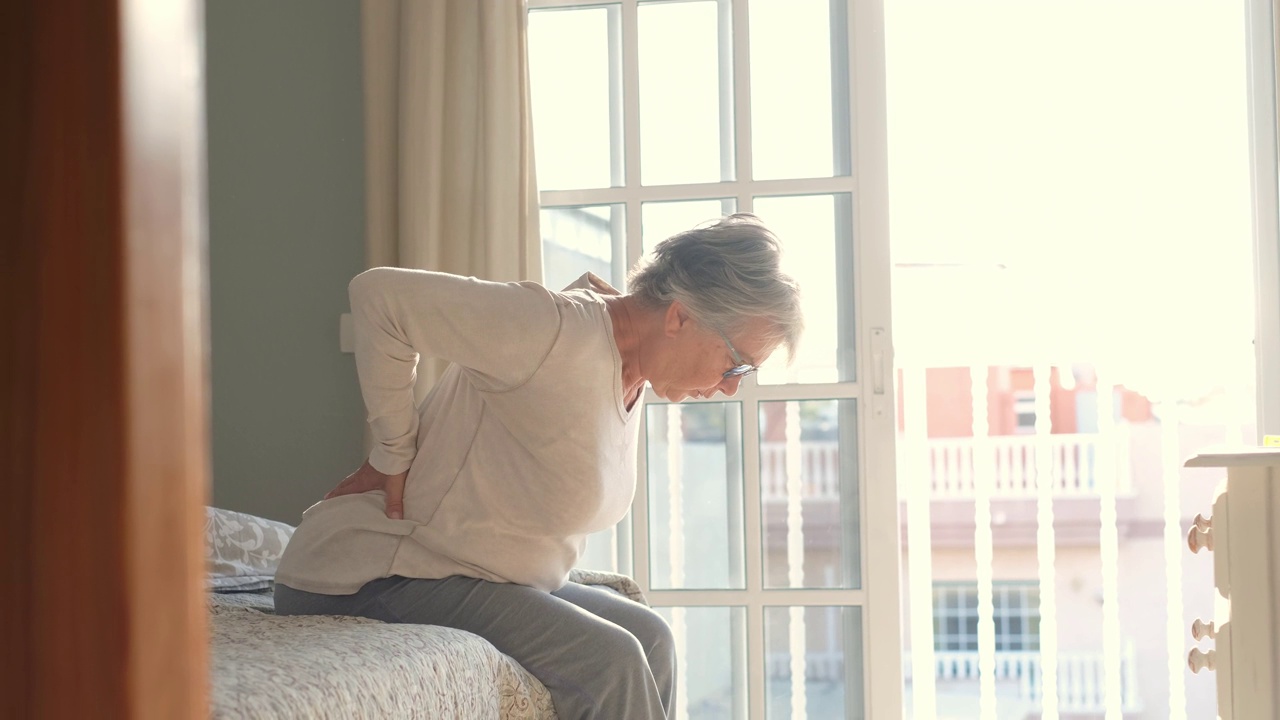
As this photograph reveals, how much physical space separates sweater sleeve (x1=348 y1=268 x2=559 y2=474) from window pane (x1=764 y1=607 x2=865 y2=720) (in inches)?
52.4

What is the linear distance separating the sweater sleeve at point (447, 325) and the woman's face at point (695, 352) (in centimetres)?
21

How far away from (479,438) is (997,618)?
8.40m

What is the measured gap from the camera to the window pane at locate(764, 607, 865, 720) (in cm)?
259

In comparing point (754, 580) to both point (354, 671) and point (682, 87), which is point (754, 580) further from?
point (354, 671)

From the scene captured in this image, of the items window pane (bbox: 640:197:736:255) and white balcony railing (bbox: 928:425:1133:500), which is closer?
window pane (bbox: 640:197:736:255)

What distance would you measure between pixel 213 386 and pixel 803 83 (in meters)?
1.74

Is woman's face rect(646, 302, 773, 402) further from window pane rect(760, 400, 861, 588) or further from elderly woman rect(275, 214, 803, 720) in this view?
window pane rect(760, 400, 861, 588)

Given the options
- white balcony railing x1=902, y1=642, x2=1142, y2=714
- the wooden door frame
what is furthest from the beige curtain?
white balcony railing x1=902, y1=642, x2=1142, y2=714

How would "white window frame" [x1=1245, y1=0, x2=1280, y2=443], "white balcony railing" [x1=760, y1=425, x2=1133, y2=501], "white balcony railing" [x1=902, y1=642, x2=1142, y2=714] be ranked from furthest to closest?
"white balcony railing" [x1=760, y1=425, x2=1133, y2=501] < "white balcony railing" [x1=902, y1=642, x2=1142, y2=714] < "white window frame" [x1=1245, y1=0, x2=1280, y2=443]

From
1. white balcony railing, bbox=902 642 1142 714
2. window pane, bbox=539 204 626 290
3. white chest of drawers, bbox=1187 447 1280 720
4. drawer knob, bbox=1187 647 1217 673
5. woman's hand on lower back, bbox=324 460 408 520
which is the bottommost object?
white balcony railing, bbox=902 642 1142 714

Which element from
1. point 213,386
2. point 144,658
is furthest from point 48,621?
point 213,386

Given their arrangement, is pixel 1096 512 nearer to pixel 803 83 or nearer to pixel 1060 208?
pixel 1060 208

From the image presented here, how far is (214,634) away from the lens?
1400mm

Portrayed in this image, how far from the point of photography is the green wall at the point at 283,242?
2781 millimetres
